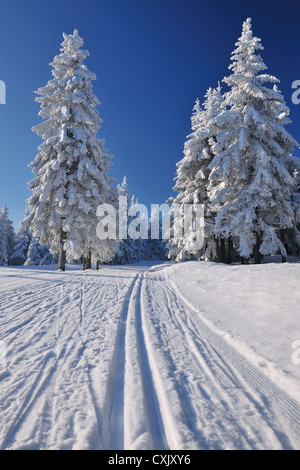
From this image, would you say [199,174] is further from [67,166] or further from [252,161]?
[67,166]

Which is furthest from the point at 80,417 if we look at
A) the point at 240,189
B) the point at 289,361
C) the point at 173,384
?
the point at 240,189

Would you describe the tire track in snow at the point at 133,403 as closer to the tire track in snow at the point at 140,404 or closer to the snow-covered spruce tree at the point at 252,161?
the tire track in snow at the point at 140,404

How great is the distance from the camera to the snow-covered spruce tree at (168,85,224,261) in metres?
16.9

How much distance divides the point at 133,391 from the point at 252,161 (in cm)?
1357

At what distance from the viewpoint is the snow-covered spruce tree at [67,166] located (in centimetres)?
1440

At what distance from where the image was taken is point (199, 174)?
17.2 metres

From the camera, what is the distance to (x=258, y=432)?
70.0 inches

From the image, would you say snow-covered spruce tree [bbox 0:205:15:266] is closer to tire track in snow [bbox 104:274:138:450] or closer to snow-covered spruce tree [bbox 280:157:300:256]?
snow-covered spruce tree [bbox 280:157:300:256]

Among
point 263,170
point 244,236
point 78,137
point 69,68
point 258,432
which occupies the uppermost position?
point 69,68

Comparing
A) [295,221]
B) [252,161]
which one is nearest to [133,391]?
[252,161]

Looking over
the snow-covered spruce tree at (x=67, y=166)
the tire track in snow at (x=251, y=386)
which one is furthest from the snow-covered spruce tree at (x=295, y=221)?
the tire track in snow at (x=251, y=386)

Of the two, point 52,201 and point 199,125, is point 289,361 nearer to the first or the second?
point 52,201
